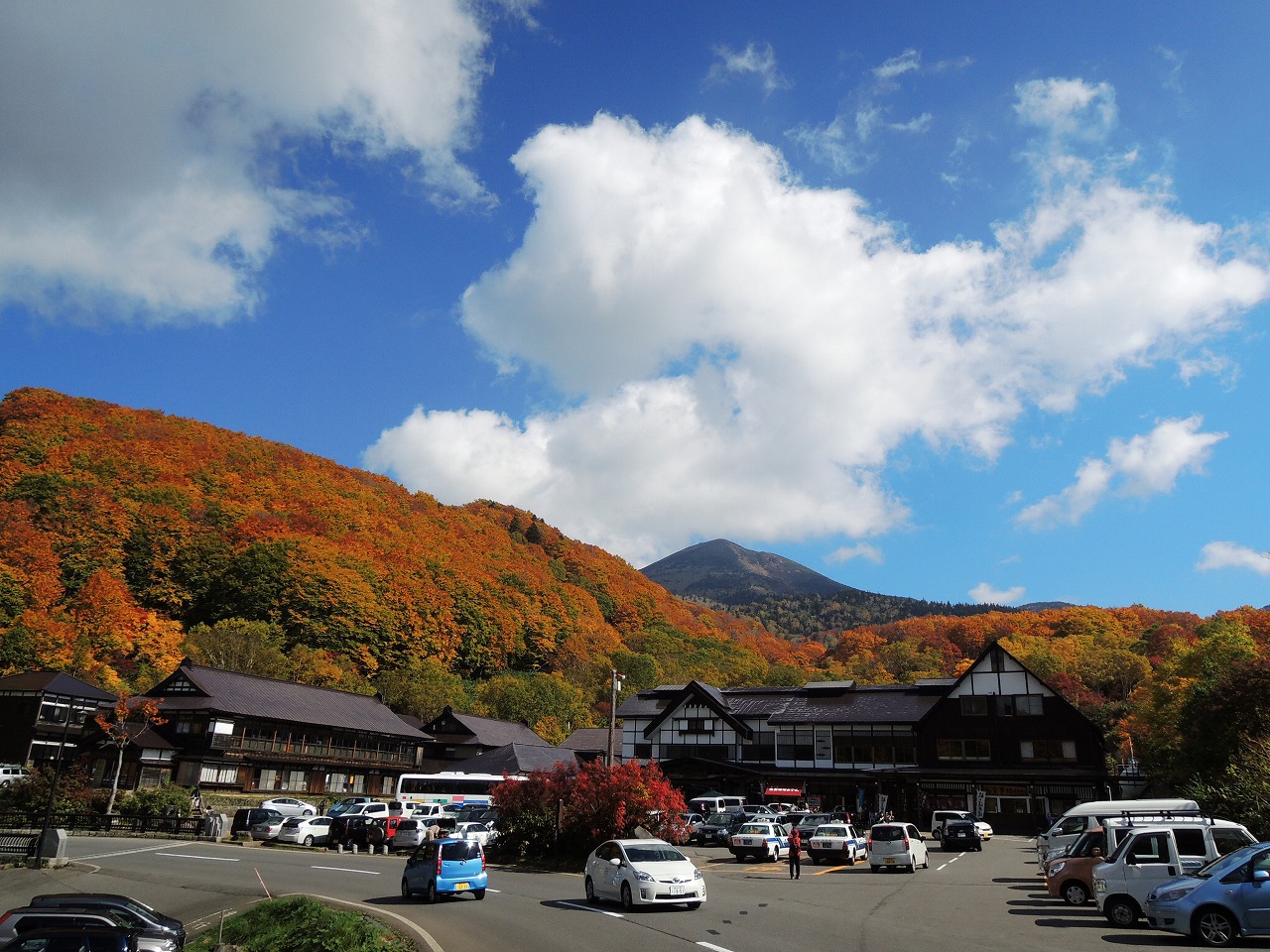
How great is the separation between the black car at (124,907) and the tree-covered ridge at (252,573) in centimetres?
5570

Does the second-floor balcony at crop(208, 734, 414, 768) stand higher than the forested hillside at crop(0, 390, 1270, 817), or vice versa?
the forested hillside at crop(0, 390, 1270, 817)

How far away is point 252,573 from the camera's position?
7962cm

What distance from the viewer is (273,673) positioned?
222ft

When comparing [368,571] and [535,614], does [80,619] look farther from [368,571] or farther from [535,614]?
[535,614]

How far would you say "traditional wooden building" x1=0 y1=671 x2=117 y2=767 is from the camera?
5412 centimetres

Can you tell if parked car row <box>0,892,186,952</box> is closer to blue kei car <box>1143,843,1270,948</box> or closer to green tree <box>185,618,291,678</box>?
blue kei car <box>1143,843,1270,948</box>

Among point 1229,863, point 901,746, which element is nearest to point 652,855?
point 1229,863

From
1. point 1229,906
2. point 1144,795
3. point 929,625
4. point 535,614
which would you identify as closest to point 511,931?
point 1229,906

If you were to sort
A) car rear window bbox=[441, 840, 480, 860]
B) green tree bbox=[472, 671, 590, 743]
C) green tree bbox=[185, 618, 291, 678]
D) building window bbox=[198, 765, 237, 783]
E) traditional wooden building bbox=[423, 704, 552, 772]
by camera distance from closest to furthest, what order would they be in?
1. car rear window bbox=[441, 840, 480, 860]
2. building window bbox=[198, 765, 237, 783]
3. green tree bbox=[185, 618, 291, 678]
4. traditional wooden building bbox=[423, 704, 552, 772]
5. green tree bbox=[472, 671, 590, 743]

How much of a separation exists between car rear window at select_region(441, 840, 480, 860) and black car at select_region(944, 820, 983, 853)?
24.8 metres

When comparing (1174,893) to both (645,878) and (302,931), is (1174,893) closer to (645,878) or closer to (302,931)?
(645,878)

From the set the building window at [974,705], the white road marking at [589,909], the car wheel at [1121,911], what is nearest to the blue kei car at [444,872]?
the white road marking at [589,909]

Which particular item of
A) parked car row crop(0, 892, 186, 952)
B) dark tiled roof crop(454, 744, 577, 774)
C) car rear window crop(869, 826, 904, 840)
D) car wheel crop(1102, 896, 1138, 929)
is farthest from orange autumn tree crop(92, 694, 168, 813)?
car wheel crop(1102, 896, 1138, 929)

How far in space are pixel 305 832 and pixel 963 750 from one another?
40.7 metres
